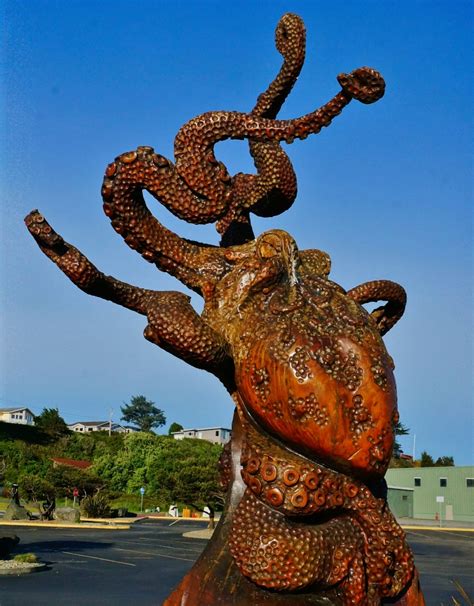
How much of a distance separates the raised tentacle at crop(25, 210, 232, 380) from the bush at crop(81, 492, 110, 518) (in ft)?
92.9

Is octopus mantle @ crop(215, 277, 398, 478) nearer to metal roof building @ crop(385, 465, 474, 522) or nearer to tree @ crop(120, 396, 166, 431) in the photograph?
metal roof building @ crop(385, 465, 474, 522)

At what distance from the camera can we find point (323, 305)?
14.0 ft

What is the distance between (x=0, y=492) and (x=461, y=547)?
24542 mm

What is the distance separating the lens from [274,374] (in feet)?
13.1

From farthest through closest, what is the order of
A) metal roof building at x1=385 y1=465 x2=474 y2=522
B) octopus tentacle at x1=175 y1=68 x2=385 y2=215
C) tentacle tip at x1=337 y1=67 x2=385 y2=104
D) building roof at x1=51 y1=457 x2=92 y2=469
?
1. building roof at x1=51 y1=457 x2=92 y2=469
2. metal roof building at x1=385 y1=465 x2=474 y2=522
3. octopus tentacle at x1=175 y1=68 x2=385 y2=215
4. tentacle tip at x1=337 y1=67 x2=385 y2=104

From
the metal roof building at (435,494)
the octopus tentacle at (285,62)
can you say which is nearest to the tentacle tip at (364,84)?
the octopus tentacle at (285,62)

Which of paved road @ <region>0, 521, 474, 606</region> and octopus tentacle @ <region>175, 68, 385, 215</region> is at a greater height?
octopus tentacle @ <region>175, 68, 385, 215</region>

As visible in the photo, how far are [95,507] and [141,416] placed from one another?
161 ft

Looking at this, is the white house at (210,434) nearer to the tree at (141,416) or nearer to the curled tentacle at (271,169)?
the tree at (141,416)

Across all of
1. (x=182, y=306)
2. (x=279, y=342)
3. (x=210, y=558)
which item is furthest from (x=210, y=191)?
(x=210, y=558)

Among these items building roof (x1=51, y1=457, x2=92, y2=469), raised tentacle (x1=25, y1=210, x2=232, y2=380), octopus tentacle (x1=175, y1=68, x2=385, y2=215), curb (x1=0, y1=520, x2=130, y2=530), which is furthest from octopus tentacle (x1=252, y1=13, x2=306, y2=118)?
building roof (x1=51, y1=457, x2=92, y2=469)

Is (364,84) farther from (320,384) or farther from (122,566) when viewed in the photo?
(122,566)

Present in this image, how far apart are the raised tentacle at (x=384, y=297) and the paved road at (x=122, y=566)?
7406 mm

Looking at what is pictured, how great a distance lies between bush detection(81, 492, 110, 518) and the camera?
103 feet
